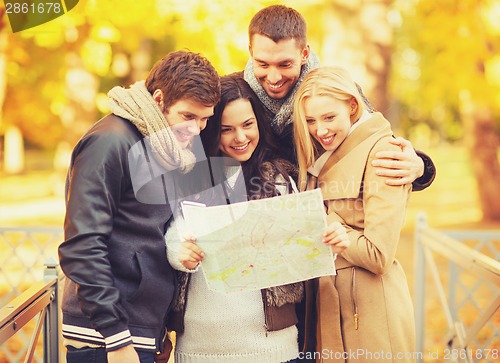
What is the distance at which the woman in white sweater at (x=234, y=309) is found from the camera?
2.56 metres

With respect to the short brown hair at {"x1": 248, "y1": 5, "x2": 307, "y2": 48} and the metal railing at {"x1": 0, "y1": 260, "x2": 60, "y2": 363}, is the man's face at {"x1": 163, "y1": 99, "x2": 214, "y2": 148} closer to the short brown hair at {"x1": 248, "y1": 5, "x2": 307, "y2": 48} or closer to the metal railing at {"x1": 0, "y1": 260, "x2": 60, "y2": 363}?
the short brown hair at {"x1": 248, "y1": 5, "x2": 307, "y2": 48}

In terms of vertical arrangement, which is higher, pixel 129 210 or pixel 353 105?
pixel 353 105

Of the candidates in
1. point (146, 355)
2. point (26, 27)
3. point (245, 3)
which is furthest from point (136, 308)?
point (245, 3)

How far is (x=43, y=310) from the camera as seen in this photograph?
3.02m

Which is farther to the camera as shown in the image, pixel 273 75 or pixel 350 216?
pixel 273 75

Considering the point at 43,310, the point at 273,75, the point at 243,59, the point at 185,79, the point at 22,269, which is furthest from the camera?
the point at 22,269

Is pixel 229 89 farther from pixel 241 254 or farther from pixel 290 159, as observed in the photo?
pixel 241 254

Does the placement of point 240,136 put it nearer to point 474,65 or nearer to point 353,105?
point 353,105

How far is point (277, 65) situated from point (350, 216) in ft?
2.68

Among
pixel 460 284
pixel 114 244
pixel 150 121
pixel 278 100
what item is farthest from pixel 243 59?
pixel 114 244

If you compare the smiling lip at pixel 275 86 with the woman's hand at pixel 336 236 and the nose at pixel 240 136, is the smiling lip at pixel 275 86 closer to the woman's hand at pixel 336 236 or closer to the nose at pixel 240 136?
the nose at pixel 240 136

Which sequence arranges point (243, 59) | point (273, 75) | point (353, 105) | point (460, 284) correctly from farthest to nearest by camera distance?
point (243, 59)
point (460, 284)
point (273, 75)
point (353, 105)

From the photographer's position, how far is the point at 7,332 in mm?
2389

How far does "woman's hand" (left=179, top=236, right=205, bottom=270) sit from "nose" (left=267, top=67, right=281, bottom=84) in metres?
0.95
